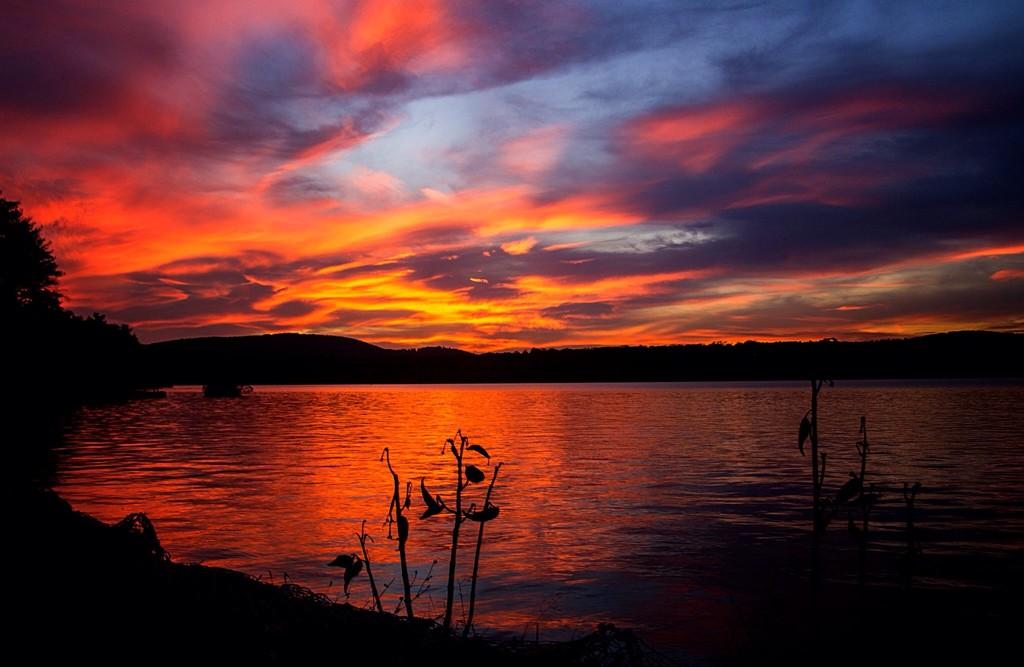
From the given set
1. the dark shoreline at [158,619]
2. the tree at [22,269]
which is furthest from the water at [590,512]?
the tree at [22,269]

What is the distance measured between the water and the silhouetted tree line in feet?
68.9

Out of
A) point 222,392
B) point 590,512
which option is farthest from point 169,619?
point 222,392

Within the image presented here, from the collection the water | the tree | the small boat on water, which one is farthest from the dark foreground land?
the small boat on water

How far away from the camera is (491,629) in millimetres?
12375

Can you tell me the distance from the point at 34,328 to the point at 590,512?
59508 millimetres

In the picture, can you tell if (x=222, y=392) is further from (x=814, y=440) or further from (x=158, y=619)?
(x=814, y=440)

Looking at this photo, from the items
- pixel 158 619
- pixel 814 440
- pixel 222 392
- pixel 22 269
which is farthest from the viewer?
pixel 222 392

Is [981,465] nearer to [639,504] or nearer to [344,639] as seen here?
[639,504]

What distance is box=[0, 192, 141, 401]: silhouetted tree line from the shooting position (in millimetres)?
59250

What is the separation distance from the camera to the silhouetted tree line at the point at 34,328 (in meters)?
59.2

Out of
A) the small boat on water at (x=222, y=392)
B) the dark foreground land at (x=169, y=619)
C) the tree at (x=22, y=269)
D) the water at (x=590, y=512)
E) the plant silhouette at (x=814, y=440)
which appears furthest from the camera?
the small boat on water at (x=222, y=392)

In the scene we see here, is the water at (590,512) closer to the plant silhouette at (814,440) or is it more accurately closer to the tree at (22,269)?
the plant silhouette at (814,440)

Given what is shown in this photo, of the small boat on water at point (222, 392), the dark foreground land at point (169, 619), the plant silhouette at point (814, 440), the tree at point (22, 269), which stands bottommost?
the small boat on water at point (222, 392)

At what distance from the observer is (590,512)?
929 inches
